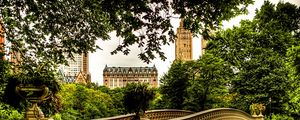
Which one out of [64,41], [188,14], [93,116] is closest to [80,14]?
[64,41]

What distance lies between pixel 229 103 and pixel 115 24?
2900 centimetres

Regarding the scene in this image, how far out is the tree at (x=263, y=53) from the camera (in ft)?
107

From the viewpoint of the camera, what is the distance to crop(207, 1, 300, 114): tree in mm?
32469

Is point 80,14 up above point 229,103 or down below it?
above

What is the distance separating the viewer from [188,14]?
7.56 metres

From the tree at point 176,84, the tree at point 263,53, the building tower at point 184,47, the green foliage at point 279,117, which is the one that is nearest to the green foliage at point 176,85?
the tree at point 176,84

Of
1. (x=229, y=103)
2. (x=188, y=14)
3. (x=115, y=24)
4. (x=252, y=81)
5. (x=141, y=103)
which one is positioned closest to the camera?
(x=188, y=14)

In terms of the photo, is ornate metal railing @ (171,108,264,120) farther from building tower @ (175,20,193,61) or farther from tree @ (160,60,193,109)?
building tower @ (175,20,193,61)

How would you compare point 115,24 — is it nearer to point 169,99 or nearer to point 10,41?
point 10,41

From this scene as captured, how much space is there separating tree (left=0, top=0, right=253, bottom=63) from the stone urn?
148 cm

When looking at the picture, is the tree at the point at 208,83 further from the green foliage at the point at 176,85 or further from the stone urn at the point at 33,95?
the stone urn at the point at 33,95

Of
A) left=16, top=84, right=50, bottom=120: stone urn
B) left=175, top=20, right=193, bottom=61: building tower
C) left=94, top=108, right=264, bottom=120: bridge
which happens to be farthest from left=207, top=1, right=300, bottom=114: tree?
left=175, top=20, right=193, bottom=61: building tower

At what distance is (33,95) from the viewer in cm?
891

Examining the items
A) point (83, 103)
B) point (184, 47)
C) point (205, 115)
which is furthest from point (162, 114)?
point (184, 47)
